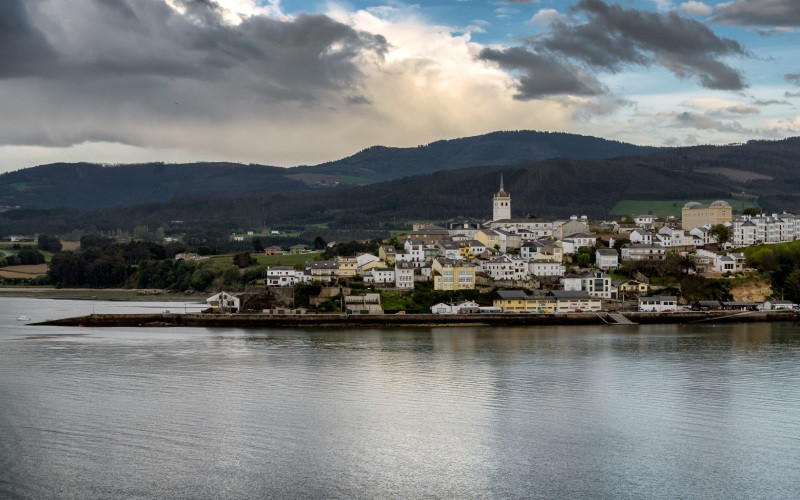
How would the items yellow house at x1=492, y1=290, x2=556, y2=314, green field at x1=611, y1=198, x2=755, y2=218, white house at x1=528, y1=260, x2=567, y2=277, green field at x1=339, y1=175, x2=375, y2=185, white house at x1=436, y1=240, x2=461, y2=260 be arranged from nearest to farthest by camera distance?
yellow house at x1=492, y1=290, x2=556, y2=314 → white house at x1=528, y1=260, x2=567, y2=277 → white house at x1=436, y1=240, x2=461, y2=260 → green field at x1=611, y1=198, x2=755, y2=218 → green field at x1=339, y1=175, x2=375, y2=185

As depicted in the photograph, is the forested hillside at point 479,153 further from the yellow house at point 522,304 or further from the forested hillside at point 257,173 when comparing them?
the yellow house at point 522,304

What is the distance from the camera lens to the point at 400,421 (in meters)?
15.8

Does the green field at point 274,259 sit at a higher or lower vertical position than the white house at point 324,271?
higher

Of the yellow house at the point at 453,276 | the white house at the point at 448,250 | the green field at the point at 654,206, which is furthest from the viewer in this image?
the green field at the point at 654,206

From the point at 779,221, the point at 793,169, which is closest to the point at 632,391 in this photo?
the point at 779,221

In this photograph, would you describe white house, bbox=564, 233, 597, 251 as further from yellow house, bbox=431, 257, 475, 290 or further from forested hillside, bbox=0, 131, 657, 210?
forested hillside, bbox=0, 131, 657, 210

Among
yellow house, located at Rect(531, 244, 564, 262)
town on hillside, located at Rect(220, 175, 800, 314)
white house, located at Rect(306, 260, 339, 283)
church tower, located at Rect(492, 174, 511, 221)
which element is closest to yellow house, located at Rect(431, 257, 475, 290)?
town on hillside, located at Rect(220, 175, 800, 314)

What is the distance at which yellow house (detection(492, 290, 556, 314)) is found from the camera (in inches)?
1352

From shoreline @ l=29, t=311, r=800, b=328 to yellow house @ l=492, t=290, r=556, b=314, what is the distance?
0.78 metres

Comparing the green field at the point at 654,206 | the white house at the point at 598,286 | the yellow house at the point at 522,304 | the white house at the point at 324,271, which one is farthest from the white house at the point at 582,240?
the green field at the point at 654,206

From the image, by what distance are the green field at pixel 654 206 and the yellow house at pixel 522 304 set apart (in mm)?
40955

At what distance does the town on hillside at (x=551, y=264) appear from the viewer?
35156 millimetres

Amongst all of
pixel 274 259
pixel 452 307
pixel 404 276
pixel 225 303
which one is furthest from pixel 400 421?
pixel 274 259

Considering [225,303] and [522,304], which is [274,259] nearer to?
[225,303]
